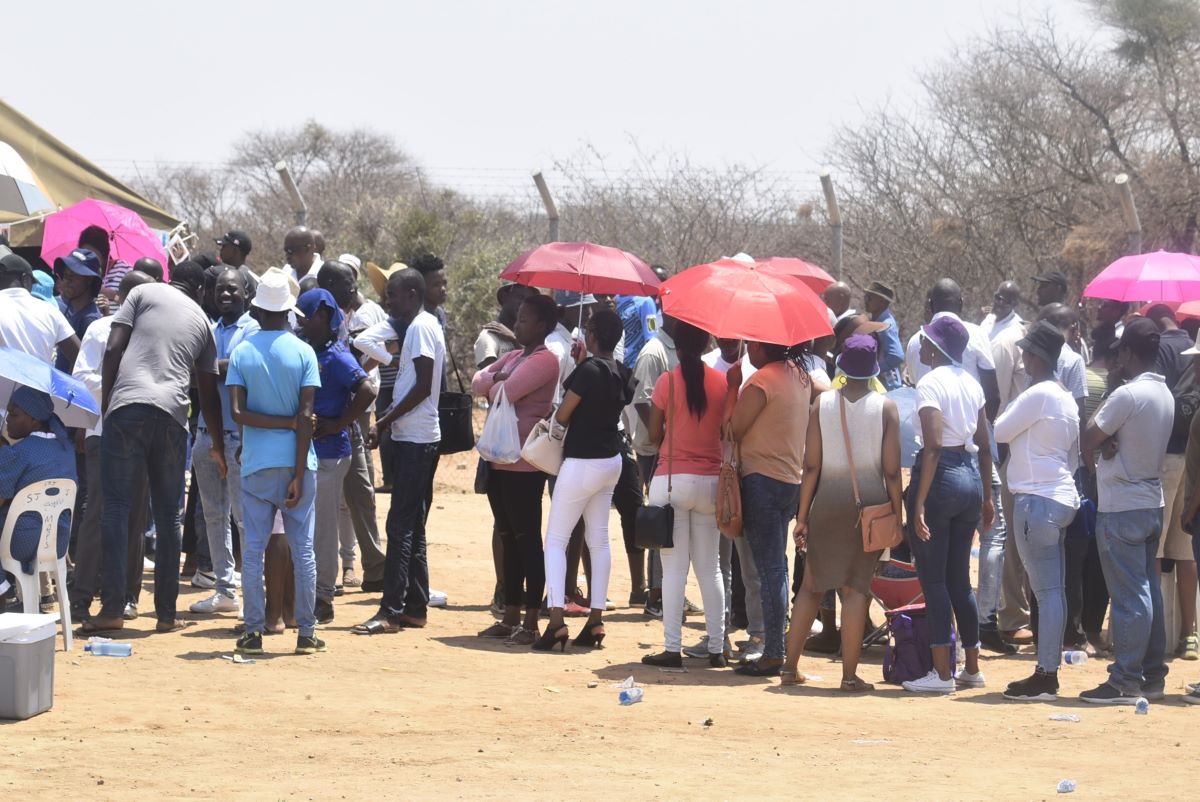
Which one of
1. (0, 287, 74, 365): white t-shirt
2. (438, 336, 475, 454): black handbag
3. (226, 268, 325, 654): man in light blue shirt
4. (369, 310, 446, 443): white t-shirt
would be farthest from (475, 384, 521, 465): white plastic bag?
(0, 287, 74, 365): white t-shirt

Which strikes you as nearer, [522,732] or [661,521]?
[522,732]

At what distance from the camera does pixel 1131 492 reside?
8031 millimetres

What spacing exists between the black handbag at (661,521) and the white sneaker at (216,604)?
2874 millimetres

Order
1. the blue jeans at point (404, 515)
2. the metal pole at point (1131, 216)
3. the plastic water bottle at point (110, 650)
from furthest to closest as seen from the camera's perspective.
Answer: the metal pole at point (1131, 216) < the blue jeans at point (404, 515) < the plastic water bottle at point (110, 650)

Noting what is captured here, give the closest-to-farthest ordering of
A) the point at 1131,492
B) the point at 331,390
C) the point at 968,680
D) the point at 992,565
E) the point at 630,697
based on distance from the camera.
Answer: the point at 630,697, the point at 1131,492, the point at 968,680, the point at 331,390, the point at 992,565

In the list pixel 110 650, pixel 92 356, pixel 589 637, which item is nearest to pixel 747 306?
pixel 589 637

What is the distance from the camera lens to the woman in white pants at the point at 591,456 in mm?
8766

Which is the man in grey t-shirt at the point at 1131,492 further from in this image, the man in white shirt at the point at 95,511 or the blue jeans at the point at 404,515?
the man in white shirt at the point at 95,511

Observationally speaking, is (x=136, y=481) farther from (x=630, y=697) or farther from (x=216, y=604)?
(x=630, y=697)

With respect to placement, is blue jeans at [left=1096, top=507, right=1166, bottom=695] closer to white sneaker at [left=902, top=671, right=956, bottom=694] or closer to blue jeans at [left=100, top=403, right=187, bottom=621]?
white sneaker at [left=902, top=671, right=956, bottom=694]

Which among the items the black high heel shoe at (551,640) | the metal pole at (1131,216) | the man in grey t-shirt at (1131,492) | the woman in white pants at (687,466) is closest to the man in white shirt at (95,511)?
the black high heel shoe at (551,640)

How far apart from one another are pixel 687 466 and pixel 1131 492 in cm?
227

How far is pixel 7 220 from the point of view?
50.3ft

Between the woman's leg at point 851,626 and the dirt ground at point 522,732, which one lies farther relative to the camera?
the woman's leg at point 851,626
